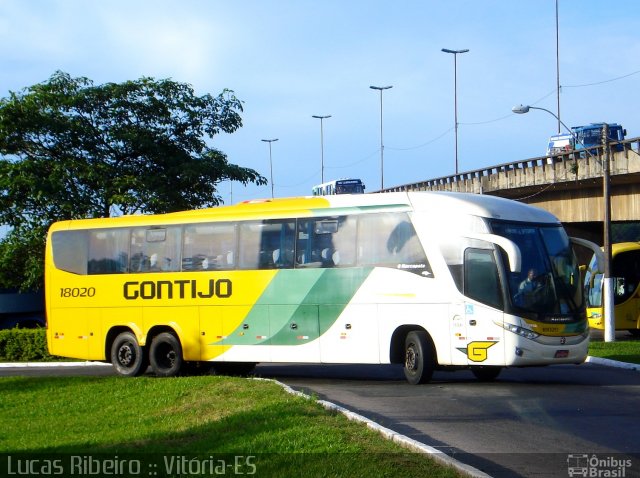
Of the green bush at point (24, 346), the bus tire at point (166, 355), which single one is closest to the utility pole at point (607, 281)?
the bus tire at point (166, 355)

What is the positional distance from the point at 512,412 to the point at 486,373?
18.0 feet

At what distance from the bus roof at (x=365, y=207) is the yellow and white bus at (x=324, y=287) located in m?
0.03

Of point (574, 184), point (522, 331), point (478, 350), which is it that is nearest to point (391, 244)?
point (478, 350)

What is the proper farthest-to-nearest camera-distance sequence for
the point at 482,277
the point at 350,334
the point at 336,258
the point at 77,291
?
1. the point at 77,291
2. the point at 336,258
3. the point at 350,334
4. the point at 482,277

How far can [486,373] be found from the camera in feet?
62.2

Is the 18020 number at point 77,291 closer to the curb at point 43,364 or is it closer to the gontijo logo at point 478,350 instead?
the curb at point 43,364

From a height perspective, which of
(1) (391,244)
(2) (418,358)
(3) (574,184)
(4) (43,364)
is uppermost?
(3) (574,184)

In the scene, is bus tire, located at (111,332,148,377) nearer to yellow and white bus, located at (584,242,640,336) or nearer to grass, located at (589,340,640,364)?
grass, located at (589,340,640,364)

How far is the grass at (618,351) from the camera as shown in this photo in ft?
76.0

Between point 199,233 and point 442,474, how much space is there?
12.9 m

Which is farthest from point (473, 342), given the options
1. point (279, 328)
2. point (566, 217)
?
point (566, 217)

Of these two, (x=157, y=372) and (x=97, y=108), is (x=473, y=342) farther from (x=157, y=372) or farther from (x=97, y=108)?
(x=97, y=108)

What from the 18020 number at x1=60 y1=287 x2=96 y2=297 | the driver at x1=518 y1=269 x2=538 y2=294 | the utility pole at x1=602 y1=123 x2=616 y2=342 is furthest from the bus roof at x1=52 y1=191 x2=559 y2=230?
the utility pole at x1=602 y1=123 x2=616 y2=342

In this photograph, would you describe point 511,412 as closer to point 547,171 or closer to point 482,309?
point 482,309
